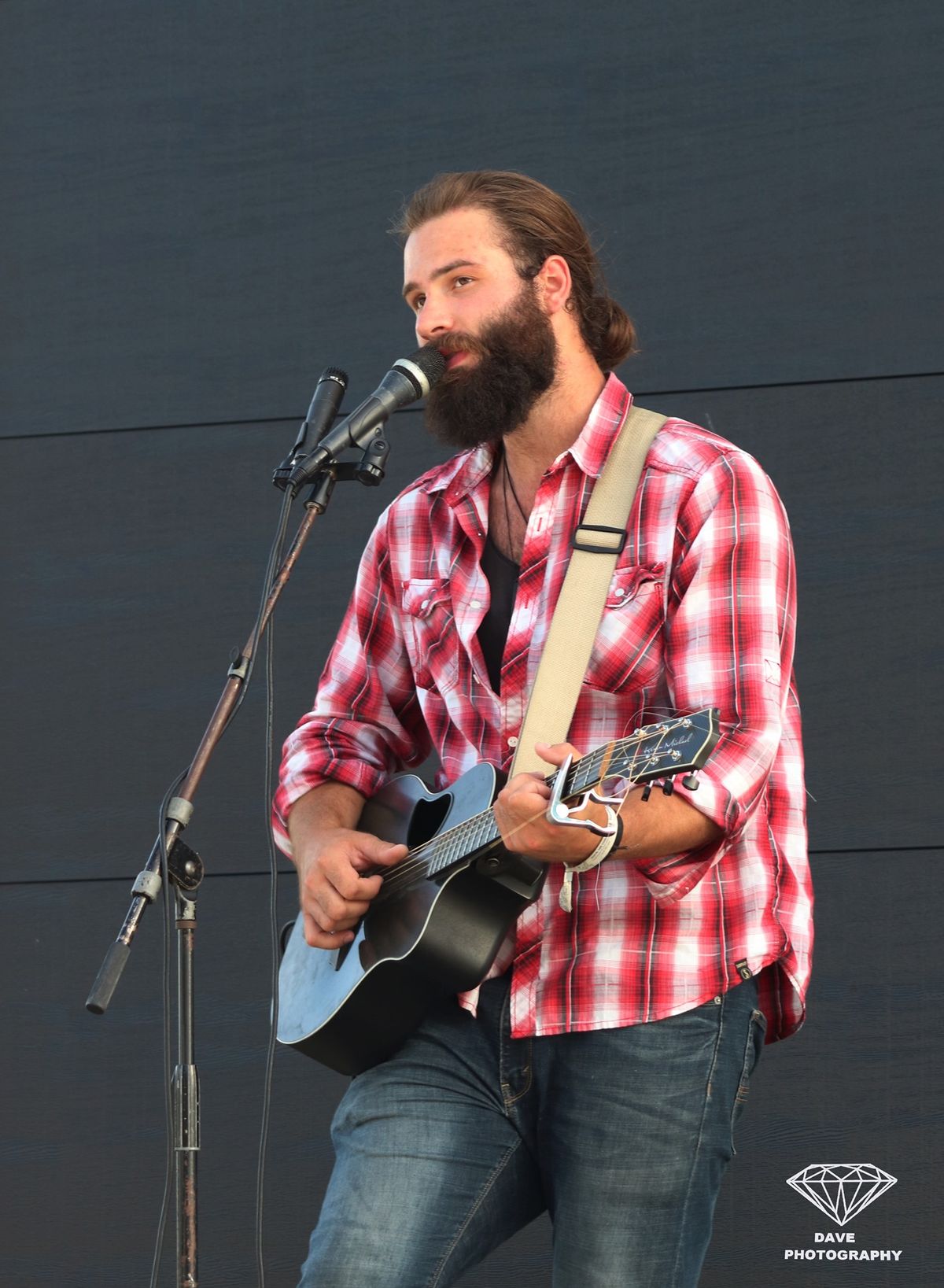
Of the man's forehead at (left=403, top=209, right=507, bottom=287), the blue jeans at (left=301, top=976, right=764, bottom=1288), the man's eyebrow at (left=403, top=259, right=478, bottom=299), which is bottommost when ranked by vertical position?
the blue jeans at (left=301, top=976, right=764, bottom=1288)

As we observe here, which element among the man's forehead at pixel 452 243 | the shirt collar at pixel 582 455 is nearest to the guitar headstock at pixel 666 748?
the shirt collar at pixel 582 455

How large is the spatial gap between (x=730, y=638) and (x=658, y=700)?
154 mm

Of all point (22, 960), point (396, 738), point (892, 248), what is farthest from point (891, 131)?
point (22, 960)

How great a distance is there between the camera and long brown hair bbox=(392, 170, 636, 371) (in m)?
2.43

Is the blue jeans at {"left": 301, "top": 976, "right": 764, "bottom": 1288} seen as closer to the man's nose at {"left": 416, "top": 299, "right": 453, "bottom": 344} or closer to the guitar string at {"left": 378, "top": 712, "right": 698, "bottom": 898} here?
the guitar string at {"left": 378, "top": 712, "right": 698, "bottom": 898}

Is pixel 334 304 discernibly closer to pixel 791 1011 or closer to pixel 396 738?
pixel 396 738

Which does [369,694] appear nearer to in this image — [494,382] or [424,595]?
[424,595]

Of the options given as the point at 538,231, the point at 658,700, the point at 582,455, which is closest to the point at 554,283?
the point at 538,231

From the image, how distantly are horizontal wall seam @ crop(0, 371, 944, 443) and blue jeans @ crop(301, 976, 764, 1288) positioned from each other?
1.55m

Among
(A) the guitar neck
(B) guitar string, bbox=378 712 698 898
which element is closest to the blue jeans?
(B) guitar string, bbox=378 712 698 898

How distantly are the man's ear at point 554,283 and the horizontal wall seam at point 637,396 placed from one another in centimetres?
74

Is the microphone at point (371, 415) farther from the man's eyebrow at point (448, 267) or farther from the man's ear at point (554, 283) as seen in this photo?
the man's ear at point (554, 283)

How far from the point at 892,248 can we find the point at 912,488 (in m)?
0.51

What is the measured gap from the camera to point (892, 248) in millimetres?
3293
